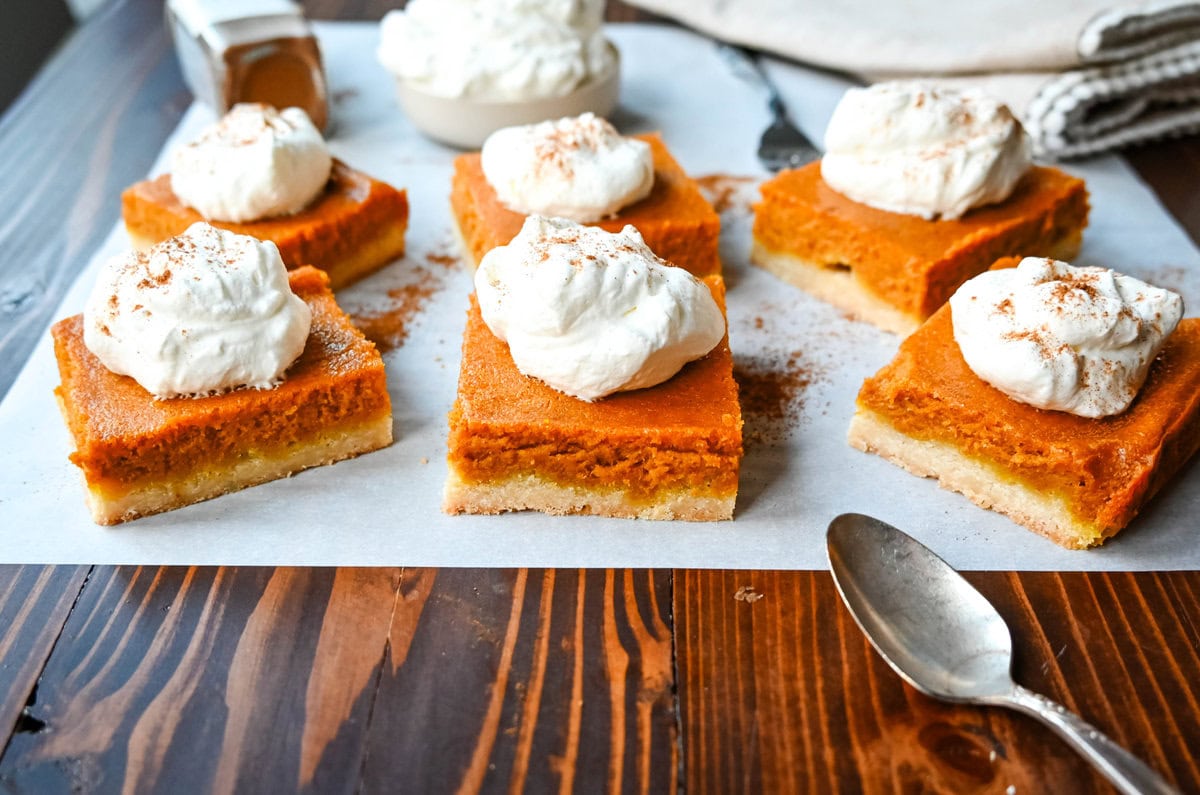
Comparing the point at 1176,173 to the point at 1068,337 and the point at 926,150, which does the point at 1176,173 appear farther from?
the point at 1068,337

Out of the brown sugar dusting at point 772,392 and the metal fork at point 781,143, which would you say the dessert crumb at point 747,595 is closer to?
the brown sugar dusting at point 772,392

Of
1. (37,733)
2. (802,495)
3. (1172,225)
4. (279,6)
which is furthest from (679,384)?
(279,6)

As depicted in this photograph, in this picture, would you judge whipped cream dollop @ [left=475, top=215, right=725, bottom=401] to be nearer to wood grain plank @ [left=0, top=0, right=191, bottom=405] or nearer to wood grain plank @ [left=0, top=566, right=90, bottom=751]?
wood grain plank @ [left=0, top=566, right=90, bottom=751]

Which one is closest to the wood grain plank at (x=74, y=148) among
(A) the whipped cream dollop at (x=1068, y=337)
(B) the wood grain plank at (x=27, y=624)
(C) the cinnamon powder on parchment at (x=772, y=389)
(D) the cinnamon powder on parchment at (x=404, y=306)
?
(B) the wood grain plank at (x=27, y=624)

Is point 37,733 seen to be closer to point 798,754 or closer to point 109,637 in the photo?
point 109,637

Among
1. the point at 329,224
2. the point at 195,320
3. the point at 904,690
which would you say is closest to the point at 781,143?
the point at 329,224

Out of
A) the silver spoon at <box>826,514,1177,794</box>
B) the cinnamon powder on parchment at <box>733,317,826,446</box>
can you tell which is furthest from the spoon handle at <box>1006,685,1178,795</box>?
the cinnamon powder on parchment at <box>733,317,826,446</box>
